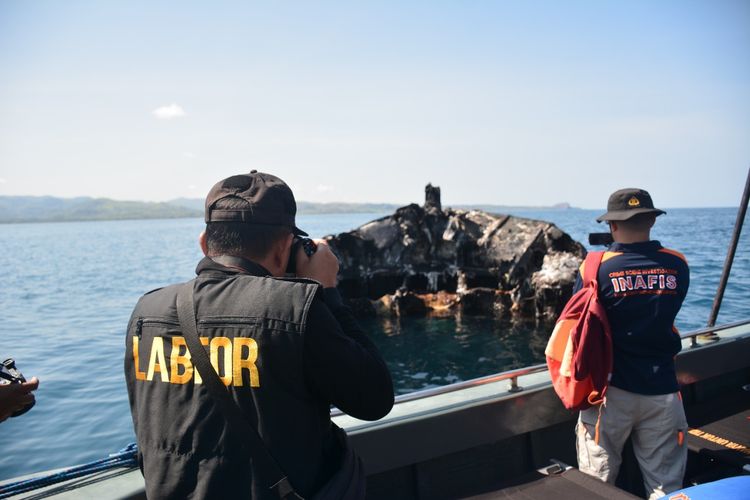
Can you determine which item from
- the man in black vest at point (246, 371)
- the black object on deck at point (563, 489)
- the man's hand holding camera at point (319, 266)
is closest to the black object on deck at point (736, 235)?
the black object on deck at point (563, 489)

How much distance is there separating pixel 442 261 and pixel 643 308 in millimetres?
21572

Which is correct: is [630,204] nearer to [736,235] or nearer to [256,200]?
[256,200]

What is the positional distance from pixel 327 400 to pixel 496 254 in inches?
883

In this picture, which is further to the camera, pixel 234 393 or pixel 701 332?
pixel 701 332

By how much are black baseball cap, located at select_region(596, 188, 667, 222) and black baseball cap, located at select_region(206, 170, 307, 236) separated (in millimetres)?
2566

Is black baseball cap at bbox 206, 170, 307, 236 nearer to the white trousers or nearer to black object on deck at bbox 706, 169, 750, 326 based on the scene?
the white trousers

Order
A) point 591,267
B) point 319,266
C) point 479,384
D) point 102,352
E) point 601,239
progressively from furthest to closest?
point 102,352 → point 479,384 → point 601,239 → point 591,267 → point 319,266

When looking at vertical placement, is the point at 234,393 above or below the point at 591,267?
below

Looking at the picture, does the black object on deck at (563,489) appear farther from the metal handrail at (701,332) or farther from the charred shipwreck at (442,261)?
the charred shipwreck at (442,261)

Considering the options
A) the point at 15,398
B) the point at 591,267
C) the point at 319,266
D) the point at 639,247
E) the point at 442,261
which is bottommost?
the point at 442,261

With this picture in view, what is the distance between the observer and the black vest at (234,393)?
1.81m

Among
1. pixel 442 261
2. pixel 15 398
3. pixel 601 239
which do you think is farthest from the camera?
pixel 442 261

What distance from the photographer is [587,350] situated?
3721 mm

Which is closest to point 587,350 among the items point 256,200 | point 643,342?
point 643,342
